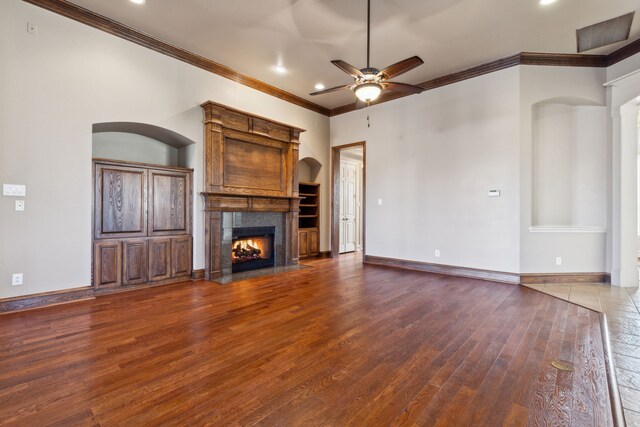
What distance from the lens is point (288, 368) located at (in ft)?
7.00

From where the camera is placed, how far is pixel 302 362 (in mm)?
2221

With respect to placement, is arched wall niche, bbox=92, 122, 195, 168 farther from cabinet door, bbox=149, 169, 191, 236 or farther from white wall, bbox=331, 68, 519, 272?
white wall, bbox=331, 68, 519, 272

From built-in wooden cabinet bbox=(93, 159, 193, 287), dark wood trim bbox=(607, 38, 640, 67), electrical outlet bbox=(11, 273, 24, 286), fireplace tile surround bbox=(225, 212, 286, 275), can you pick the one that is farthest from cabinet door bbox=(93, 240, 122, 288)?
dark wood trim bbox=(607, 38, 640, 67)

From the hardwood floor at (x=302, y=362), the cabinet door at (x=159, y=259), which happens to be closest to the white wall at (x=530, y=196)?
the hardwood floor at (x=302, y=362)

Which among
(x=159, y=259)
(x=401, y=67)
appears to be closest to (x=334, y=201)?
(x=159, y=259)

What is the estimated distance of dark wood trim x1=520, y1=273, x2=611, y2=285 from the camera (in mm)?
4699

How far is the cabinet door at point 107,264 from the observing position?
3896mm

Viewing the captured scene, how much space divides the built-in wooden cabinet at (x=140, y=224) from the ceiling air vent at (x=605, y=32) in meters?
6.02

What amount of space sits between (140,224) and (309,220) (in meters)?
3.82

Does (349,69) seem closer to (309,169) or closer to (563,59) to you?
(563,59)

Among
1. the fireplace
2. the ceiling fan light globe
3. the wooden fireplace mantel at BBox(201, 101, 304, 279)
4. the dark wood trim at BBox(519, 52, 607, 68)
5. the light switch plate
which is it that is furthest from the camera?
the fireplace

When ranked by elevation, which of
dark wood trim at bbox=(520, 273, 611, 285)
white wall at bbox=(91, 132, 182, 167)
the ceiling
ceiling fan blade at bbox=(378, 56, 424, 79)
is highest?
the ceiling

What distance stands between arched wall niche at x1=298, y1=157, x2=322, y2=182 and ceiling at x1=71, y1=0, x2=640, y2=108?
93.3 inches

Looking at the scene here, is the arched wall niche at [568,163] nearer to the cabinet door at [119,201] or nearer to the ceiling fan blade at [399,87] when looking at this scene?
the ceiling fan blade at [399,87]
